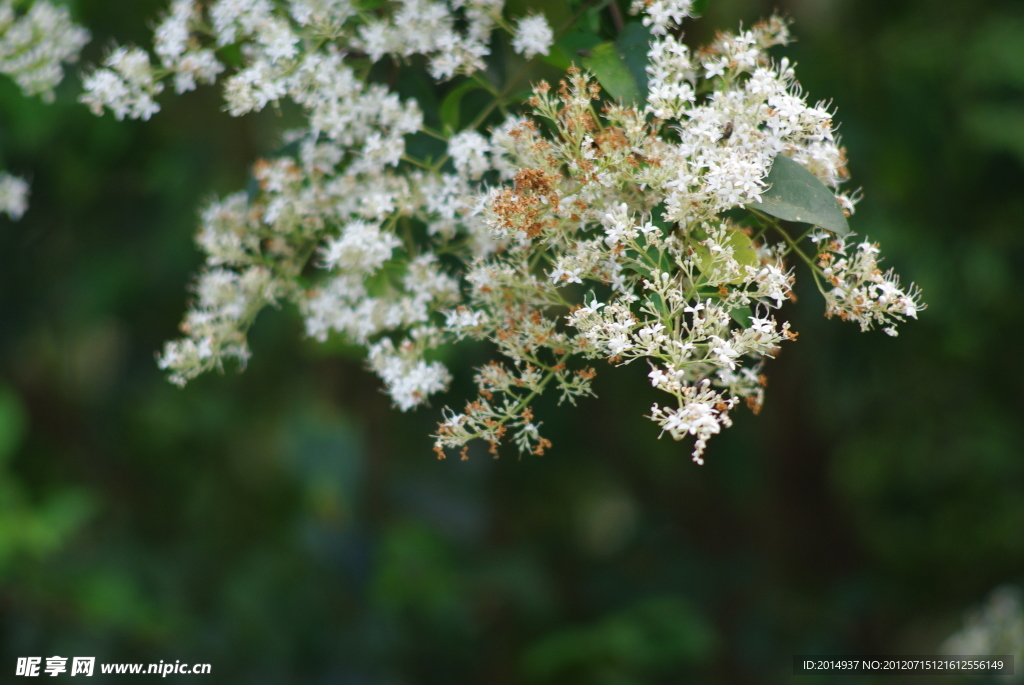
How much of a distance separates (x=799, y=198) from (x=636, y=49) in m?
0.26

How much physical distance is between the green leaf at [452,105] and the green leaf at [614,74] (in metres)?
0.19

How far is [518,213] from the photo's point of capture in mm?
803

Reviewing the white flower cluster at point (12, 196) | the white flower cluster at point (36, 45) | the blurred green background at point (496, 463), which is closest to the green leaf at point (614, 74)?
the white flower cluster at point (36, 45)

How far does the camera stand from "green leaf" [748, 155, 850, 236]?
2.56ft

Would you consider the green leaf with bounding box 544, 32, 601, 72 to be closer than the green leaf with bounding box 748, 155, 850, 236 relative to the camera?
No

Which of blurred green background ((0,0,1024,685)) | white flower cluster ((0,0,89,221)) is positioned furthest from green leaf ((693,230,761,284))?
blurred green background ((0,0,1024,685))

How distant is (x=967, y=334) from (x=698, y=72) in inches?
97.1

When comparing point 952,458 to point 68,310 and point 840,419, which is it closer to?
point 840,419

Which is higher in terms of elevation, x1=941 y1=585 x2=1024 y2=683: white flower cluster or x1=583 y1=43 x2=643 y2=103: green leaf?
x1=583 y1=43 x2=643 y2=103: green leaf

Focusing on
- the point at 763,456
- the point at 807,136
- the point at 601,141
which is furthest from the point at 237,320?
the point at 763,456

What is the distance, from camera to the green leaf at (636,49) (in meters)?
0.88

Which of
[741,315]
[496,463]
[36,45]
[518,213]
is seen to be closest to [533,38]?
[518,213]

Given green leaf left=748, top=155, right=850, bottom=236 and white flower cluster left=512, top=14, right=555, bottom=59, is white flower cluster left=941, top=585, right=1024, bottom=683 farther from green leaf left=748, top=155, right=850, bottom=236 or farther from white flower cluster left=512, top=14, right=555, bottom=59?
white flower cluster left=512, top=14, right=555, bottom=59

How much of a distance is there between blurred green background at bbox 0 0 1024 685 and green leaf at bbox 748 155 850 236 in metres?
1.84
